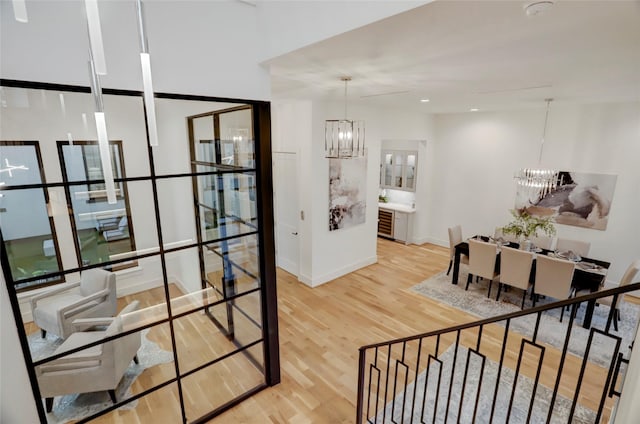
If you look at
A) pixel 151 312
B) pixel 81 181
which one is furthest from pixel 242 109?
pixel 151 312

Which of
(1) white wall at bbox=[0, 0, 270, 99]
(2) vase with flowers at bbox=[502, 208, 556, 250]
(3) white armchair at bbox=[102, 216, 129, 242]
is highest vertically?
(1) white wall at bbox=[0, 0, 270, 99]

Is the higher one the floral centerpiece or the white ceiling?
the white ceiling

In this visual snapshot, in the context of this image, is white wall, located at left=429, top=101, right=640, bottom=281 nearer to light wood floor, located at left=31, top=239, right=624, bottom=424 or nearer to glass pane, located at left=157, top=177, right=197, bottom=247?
light wood floor, located at left=31, top=239, right=624, bottom=424

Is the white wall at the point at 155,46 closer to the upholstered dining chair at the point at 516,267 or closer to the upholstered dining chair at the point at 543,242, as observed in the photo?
the upholstered dining chair at the point at 516,267

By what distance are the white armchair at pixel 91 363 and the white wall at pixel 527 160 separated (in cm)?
654

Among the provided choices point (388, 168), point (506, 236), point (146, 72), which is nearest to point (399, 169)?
point (388, 168)

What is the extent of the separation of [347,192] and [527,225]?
3128 mm

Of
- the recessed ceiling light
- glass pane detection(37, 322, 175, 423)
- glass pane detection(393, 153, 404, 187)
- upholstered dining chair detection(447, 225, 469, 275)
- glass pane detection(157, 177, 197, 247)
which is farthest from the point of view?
glass pane detection(393, 153, 404, 187)

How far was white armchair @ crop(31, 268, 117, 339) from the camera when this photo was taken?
195cm

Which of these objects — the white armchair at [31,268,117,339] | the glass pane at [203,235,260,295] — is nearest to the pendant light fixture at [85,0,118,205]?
the white armchair at [31,268,117,339]

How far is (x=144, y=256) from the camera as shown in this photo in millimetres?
2299

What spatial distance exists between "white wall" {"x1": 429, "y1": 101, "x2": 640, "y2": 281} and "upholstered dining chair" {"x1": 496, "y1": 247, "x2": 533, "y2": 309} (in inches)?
74.9

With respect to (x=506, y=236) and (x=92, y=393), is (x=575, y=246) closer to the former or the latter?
(x=506, y=236)

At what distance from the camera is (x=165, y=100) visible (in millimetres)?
2227
